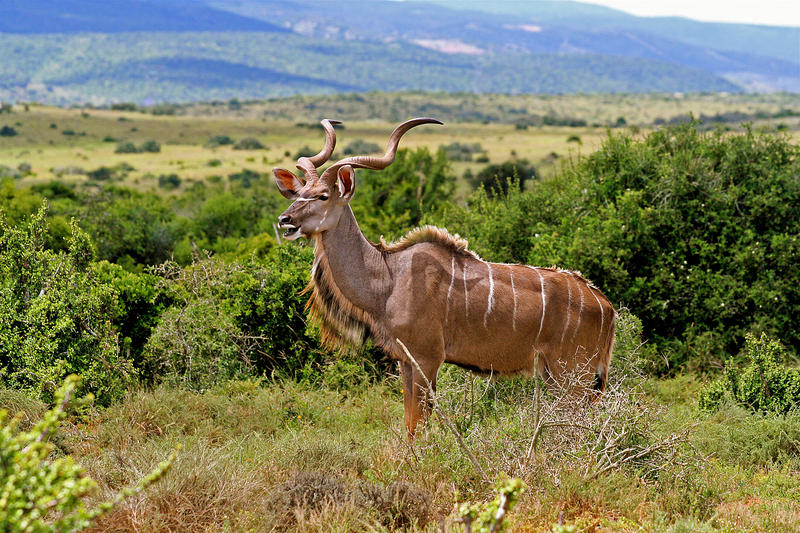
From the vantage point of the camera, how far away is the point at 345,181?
243 inches

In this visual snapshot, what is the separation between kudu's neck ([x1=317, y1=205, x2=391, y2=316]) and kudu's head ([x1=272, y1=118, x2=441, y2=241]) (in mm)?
124

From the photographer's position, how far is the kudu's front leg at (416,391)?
622 cm

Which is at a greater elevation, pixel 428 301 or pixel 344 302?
pixel 428 301

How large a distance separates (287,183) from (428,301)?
5.07ft

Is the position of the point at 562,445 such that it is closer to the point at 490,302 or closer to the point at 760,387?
the point at 490,302

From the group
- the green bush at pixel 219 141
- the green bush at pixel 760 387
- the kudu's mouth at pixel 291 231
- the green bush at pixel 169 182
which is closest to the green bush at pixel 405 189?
the green bush at pixel 760 387

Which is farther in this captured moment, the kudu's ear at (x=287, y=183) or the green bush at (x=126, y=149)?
the green bush at (x=126, y=149)

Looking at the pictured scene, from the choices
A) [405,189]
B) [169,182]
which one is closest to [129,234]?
[405,189]

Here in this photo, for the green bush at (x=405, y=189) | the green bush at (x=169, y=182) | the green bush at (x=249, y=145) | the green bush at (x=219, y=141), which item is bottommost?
the green bush at (x=219, y=141)

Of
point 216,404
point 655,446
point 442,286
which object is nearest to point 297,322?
point 216,404

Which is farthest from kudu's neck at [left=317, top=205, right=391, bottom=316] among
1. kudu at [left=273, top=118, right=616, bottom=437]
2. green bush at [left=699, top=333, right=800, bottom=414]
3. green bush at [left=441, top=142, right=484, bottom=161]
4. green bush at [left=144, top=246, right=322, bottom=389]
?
green bush at [left=441, top=142, right=484, bottom=161]

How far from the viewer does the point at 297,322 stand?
A: 31.3 feet

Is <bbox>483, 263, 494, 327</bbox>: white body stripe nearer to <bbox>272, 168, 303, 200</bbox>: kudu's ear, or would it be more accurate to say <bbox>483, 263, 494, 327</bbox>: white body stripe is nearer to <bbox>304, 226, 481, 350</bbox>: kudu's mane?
<bbox>304, 226, 481, 350</bbox>: kudu's mane

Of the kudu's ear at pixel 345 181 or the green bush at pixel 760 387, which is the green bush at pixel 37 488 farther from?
the green bush at pixel 760 387
